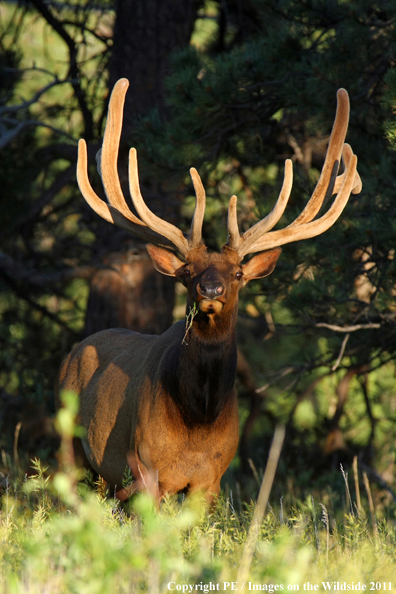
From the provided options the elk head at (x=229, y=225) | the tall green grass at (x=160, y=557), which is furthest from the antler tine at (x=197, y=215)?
the tall green grass at (x=160, y=557)

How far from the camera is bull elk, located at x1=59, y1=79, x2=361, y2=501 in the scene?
4.45 metres

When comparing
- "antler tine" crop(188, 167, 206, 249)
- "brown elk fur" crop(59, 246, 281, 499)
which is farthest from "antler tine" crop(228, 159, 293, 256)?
"antler tine" crop(188, 167, 206, 249)

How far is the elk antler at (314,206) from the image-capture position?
4.73 meters

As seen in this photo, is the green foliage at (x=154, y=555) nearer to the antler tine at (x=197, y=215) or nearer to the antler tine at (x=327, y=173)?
the antler tine at (x=197, y=215)

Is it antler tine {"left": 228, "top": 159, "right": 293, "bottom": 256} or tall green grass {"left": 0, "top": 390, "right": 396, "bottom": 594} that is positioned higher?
antler tine {"left": 228, "top": 159, "right": 293, "bottom": 256}

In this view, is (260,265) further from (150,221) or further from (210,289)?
(210,289)

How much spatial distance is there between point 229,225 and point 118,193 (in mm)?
993

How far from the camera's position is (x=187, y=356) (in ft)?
14.8

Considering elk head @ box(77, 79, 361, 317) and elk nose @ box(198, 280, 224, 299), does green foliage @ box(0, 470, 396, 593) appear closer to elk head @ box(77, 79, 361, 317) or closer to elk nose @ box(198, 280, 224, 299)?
elk nose @ box(198, 280, 224, 299)

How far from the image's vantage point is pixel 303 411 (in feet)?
44.2

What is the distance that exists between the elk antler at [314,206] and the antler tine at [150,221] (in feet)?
1.08

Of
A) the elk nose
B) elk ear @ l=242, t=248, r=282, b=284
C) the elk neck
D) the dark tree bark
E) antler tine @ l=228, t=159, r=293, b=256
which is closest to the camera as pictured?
the elk nose

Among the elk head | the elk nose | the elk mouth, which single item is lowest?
the elk mouth

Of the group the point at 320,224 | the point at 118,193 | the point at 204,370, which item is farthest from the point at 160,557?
the point at 118,193
